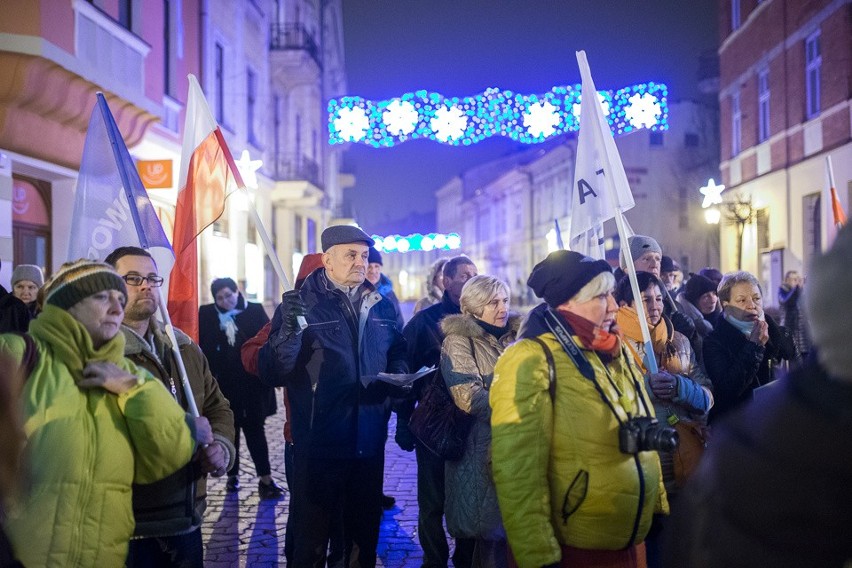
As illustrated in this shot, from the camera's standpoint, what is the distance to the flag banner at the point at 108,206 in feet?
13.4

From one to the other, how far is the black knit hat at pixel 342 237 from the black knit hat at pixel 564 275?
4.77ft

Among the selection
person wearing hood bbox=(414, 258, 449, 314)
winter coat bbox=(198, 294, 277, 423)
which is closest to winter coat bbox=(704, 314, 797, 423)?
person wearing hood bbox=(414, 258, 449, 314)

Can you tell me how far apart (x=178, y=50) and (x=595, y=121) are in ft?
40.2

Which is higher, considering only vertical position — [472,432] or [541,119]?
[541,119]

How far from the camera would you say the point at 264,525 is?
20.4 ft

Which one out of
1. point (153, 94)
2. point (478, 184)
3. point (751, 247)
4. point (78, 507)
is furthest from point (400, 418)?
point (478, 184)

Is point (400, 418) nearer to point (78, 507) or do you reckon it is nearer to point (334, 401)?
point (334, 401)

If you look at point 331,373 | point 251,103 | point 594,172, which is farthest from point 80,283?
point 251,103

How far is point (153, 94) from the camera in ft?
41.7

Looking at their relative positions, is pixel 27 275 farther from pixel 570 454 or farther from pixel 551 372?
pixel 570 454

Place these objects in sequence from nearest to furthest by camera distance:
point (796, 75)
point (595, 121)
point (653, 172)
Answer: point (595, 121), point (796, 75), point (653, 172)

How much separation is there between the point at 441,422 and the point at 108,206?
211cm

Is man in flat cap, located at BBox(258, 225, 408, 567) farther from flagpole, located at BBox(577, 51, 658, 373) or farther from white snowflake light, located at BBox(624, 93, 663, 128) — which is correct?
white snowflake light, located at BBox(624, 93, 663, 128)

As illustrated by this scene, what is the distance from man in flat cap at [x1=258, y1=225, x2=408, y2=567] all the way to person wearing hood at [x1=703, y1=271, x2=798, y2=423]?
1887 mm
